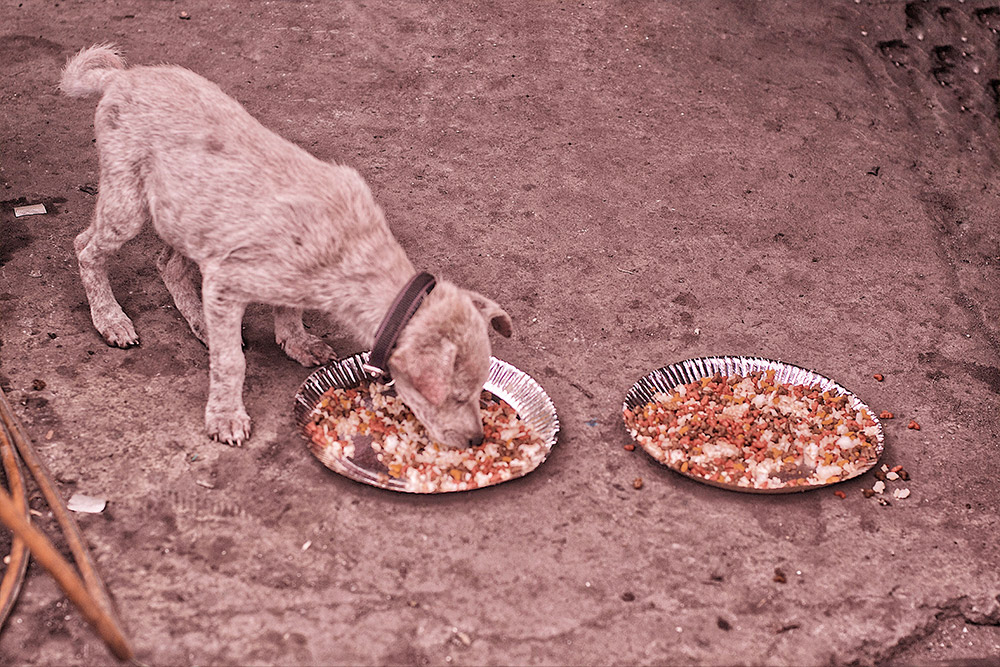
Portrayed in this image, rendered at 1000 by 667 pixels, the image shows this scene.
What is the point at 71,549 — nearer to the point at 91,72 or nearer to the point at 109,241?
the point at 109,241

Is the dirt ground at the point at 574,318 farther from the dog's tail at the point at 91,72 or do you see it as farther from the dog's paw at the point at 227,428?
the dog's tail at the point at 91,72

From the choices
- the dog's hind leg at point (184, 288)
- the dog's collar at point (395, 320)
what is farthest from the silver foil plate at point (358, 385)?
the dog's hind leg at point (184, 288)

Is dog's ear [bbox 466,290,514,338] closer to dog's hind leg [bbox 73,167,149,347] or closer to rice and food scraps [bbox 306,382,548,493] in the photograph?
rice and food scraps [bbox 306,382,548,493]

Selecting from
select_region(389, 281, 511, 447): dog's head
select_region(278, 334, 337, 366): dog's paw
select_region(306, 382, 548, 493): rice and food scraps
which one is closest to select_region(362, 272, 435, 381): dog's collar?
select_region(389, 281, 511, 447): dog's head

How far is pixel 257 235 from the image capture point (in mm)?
4840

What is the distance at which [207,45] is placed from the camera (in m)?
8.94

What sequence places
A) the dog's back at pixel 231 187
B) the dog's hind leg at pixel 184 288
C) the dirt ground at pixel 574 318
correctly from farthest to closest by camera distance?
the dog's hind leg at pixel 184 288
the dog's back at pixel 231 187
the dirt ground at pixel 574 318

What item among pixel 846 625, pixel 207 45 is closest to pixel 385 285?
pixel 846 625

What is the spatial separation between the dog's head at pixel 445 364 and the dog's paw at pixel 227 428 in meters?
0.91

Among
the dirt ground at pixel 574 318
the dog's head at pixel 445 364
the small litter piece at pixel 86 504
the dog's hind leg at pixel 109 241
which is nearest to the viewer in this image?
the dirt ground at pixel 574 318

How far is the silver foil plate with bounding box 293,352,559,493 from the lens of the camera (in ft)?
15.9

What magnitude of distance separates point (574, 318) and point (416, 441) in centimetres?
170

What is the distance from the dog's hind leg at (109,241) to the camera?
532 centimetres

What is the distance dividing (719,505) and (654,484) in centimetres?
34
